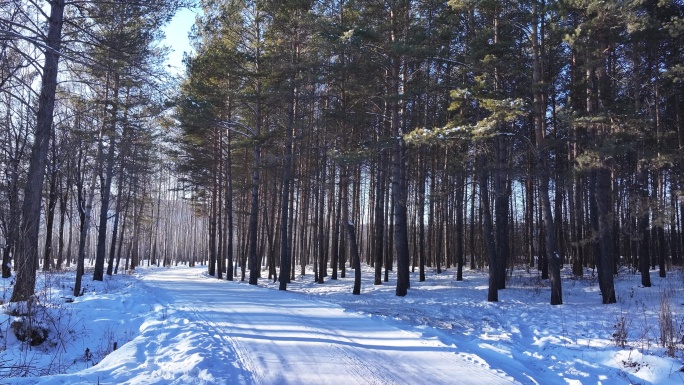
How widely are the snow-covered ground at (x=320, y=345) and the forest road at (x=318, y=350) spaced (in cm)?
2

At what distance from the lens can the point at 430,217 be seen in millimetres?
27750

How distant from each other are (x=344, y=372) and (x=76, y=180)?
50.7ft

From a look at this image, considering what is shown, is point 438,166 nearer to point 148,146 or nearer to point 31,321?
point 148,146

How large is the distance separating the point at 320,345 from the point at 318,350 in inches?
11.8

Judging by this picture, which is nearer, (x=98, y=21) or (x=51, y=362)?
(x=51, y=362)

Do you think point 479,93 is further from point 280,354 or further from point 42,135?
point 42,135

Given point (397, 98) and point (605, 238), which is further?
point (397, 98)

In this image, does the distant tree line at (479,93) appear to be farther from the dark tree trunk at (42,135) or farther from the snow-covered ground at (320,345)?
the snow-covered ground at (320,345)

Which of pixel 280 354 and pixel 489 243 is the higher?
pixel 489 243

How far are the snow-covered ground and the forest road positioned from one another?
2 cm

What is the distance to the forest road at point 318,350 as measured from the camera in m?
5.04

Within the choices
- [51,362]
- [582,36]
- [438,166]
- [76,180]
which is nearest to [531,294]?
[582,36]

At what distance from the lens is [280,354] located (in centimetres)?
586

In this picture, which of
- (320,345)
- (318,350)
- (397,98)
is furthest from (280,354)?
(397,98)
